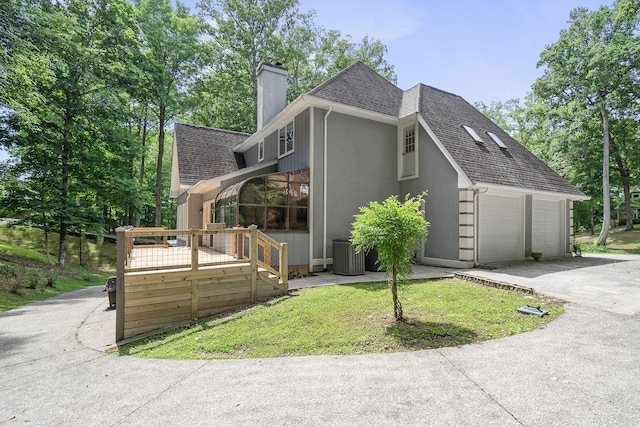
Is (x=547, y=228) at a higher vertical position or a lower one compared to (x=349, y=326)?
higher

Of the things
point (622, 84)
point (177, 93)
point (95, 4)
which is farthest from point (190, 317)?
point (622, 84)

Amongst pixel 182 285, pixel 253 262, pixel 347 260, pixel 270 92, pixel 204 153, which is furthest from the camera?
pixel 204 153

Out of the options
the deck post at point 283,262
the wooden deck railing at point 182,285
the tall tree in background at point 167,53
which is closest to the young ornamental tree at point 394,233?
the deck post at point 283,262

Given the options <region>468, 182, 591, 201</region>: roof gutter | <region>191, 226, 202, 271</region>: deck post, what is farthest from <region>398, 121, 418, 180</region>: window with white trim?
<region>191, 226, 202, 271</region>: deck post

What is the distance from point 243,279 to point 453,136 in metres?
9.59

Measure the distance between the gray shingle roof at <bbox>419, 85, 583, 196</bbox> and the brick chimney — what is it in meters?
7.42

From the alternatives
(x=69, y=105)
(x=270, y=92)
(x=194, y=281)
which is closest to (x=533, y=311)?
(x=194, y=281)

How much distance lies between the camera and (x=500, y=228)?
36.1ft

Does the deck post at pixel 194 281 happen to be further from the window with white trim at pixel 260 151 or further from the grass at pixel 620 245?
the grass at pixel 620 245

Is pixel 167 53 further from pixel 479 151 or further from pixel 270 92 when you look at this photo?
pixel 479 151

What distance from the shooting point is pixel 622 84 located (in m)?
18.3

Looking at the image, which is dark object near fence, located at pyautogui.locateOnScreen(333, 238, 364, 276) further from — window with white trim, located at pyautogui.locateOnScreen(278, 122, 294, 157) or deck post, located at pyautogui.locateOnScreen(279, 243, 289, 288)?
window with white trim, located at pyautogui.locateOnScreen(278, 122, 294, 157)

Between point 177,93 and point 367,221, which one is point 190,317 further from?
point 177,93

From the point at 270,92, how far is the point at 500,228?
12.9 meters
